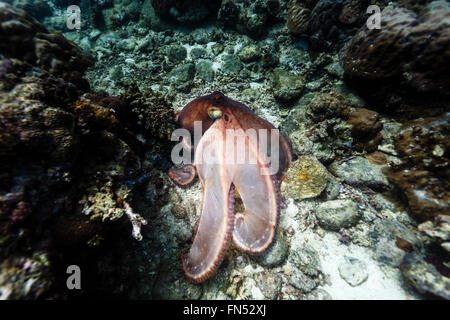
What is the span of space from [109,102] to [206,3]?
27.9ft

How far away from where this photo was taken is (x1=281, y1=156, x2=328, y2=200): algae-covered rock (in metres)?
3.35

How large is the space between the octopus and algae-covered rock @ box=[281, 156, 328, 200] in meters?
0.94

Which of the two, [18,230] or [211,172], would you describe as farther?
[211,172]

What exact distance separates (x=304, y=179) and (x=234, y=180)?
5.31ft

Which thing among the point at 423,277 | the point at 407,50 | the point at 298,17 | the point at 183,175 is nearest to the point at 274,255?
the point at 423,277

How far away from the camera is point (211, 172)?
2756 millimetres

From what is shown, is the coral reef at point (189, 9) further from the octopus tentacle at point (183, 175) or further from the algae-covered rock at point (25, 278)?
the algae-covered rock at point (25, 278)

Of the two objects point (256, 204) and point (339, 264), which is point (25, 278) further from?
point (339, 264)

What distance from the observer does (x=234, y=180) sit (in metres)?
2.75

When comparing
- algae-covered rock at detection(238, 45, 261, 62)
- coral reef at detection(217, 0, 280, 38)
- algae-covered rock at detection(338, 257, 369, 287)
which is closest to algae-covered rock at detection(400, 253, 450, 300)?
algae-covered rock at detection(338, 257, 369, 287)

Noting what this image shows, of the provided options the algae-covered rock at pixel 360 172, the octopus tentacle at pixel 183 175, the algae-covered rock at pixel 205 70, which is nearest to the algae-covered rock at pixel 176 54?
the algae-covered rock at pixel 205 70

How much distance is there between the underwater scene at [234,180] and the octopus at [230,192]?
0.07 ft

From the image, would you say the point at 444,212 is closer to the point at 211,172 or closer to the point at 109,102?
the point at 211,172
